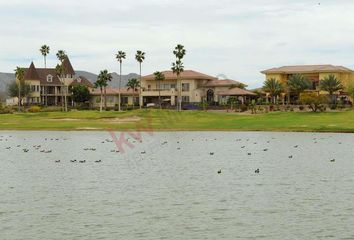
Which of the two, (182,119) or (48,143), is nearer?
(48,143)

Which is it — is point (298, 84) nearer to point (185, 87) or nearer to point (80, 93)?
point (185, 87)

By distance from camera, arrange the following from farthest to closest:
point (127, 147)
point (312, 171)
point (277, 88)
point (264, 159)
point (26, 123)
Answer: point (277, 88) → point (26, 123) → point (127, 147) → point (264, 159) → point (312, 171)

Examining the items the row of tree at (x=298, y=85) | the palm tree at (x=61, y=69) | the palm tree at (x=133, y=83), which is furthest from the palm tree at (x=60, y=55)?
the row of tree at (x=298, y=85)

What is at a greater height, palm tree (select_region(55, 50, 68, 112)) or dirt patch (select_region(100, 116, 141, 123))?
palm tree (select_region(55, 50, 68, 112))

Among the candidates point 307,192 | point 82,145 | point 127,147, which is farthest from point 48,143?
point 307,192

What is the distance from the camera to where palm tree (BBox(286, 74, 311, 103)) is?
153 meters

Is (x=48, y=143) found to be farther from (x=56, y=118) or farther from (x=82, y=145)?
(x=56, y=118)

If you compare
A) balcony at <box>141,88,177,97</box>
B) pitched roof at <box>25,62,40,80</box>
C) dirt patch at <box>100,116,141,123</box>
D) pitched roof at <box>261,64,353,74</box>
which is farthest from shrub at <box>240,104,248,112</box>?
pitched roof at <box>25,62,40,80</box>

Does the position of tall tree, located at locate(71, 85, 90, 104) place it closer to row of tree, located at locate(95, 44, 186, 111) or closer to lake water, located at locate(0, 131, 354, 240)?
row of tree, located at locate(95, 44, 186, 111)

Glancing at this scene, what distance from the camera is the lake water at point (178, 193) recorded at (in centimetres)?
2966

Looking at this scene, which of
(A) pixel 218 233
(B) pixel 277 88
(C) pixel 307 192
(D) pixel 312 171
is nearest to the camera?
(A) pixel 218 233

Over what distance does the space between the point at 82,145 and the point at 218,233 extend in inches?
2019

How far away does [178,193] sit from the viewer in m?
39.7

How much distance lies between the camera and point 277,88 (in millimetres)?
153500
